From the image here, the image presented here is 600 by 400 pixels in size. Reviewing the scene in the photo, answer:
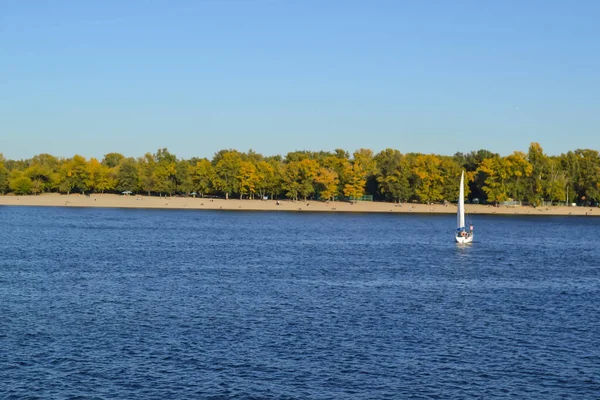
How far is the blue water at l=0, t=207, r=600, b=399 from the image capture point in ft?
124

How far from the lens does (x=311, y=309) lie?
56.1 metres

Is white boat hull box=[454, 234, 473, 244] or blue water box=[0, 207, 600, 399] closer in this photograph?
blue water box=[0, 207, 600, 399]

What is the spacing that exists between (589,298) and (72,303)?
1625 inches

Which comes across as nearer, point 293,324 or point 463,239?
point 293,324

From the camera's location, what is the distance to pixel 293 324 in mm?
50625

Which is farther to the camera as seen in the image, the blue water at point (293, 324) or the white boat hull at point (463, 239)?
the white boat hull at point (463, 239)

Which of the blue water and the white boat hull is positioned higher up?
the white boat hull

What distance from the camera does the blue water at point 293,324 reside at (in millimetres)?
37816

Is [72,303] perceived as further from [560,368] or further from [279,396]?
[560,368]

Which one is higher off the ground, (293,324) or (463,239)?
(463,239)

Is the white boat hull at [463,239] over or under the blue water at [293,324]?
over

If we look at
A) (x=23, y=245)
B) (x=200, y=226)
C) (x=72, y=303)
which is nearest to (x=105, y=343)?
(x=72, y=303)

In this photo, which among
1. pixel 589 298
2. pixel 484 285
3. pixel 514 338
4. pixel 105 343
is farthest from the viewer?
pixel 484 285

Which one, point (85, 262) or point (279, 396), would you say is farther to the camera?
point (85, 262)
